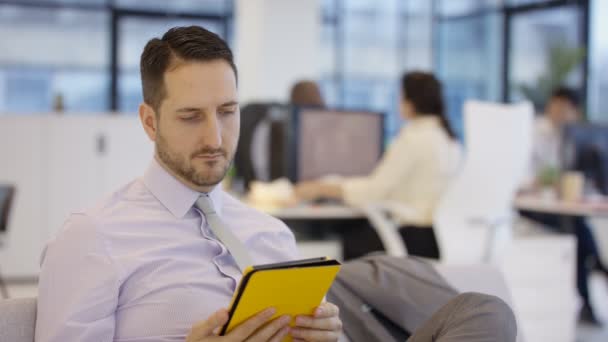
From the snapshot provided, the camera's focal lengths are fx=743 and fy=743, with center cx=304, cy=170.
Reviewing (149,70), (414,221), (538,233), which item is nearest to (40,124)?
(414,221)

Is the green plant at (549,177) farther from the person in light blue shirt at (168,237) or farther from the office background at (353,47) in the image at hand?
the person in light blue shirt at (168,237)

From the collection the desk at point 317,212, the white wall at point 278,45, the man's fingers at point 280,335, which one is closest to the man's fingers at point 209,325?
the man's fingers at point 280,335

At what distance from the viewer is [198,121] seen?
1492mm

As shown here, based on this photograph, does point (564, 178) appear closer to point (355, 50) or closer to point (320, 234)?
point (320, 234)

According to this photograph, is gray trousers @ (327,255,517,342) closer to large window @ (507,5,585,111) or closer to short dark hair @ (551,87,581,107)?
short dark hair @ (551,87,581,107)

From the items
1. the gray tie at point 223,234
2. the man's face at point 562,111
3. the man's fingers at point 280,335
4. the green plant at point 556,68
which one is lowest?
the man's fingers at point 280,335

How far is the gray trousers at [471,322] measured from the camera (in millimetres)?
1453

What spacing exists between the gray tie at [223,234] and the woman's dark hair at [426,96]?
7.11ft

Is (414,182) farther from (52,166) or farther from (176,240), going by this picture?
(52,166)

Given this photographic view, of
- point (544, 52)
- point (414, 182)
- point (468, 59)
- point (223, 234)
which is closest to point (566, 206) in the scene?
point (414, 182)

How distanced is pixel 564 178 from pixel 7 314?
11.9 ft

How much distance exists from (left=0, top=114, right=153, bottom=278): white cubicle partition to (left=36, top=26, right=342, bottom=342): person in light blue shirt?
364 cm

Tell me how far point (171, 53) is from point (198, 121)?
0.15 m

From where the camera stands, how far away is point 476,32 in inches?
337
